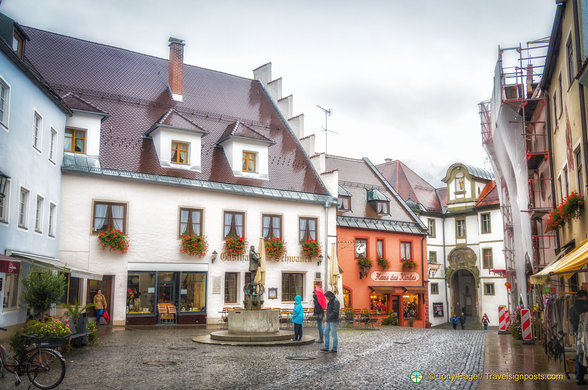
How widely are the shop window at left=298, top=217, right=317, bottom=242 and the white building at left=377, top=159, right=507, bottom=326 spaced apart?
17.4 meters

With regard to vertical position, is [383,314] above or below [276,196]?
below

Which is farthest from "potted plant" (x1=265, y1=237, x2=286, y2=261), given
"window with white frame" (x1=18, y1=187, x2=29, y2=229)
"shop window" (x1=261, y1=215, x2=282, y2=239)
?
"window with white frame" (x1=18, y1=187, x2=29, y2=229)

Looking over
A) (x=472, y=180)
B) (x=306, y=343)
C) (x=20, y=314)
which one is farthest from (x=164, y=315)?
(x=472, y=180)

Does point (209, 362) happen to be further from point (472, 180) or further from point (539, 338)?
point (472, 180)

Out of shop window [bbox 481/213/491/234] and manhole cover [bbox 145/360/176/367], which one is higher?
shop window [bbox 481/213/491/234]

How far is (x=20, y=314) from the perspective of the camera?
18.7 meters

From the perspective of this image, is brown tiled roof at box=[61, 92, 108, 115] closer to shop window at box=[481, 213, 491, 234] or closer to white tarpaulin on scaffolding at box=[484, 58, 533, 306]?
white tarpaulin on scaffolding at box=[484, 58, 533, 306]

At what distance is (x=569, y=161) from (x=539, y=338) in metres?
6.46

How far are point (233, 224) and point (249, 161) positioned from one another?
352cm

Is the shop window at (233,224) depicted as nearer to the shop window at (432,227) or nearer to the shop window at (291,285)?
the shop window at (291,285)

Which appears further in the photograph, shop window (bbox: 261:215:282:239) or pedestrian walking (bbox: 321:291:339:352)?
shop window (bbox: 261:215:282:239)

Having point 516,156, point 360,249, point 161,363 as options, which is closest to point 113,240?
point 161,363

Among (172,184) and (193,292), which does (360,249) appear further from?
(172,184)

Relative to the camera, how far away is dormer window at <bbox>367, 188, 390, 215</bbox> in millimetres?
37906
